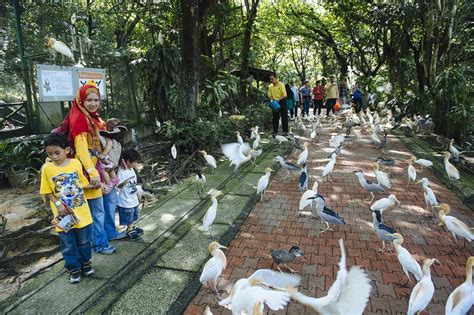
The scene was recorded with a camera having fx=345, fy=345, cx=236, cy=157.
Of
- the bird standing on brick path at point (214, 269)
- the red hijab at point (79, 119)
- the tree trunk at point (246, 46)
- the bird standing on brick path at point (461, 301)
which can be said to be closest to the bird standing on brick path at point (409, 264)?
the bird standing on brick path at point (461, 301)

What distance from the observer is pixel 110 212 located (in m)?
3.75

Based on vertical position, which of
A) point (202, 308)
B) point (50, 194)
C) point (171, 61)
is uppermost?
point (171, 61)

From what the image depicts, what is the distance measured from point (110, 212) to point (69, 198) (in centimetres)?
79

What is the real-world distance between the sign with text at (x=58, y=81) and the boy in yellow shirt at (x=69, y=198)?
3.69 metres

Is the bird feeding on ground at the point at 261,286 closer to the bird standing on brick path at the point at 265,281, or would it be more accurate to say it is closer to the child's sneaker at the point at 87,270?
the bird standing on brick path at the point at 265,281

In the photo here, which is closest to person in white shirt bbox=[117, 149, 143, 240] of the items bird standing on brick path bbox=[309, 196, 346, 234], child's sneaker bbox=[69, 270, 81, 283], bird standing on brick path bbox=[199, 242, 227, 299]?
child's sneaker bbox=[69, 270, 81, 283]

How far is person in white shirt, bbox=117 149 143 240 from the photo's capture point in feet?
12.7

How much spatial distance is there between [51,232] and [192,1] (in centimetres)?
509

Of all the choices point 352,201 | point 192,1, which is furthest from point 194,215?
point 192,1

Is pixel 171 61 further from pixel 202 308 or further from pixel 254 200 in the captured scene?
pixel 202 308

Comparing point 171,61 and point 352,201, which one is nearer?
point 352,201

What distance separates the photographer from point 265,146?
9492 mm

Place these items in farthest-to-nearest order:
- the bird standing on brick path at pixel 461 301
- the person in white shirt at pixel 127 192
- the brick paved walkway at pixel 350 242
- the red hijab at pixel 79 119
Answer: the person in white shirt at pixel 127 192 → the red hijab at pixel 79 119 → the brick paved walkway at pixel 350 242 → the bird standing on brick path at pixel 461 301

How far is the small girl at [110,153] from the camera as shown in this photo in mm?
3516
